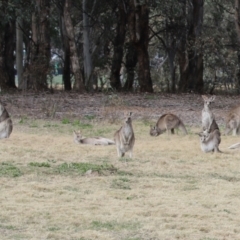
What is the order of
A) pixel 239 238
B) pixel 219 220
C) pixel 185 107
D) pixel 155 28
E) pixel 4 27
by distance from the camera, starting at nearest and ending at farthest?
pixel 239 238 < pixel 219 220 < pixel 185 107 < pixel 4 27 < pixel 155 28

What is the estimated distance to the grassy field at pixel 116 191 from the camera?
896cm

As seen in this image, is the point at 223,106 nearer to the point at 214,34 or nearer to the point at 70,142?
the point at 214,34

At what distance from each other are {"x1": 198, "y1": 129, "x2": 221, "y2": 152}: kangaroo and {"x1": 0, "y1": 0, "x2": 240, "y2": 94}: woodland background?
14.3m

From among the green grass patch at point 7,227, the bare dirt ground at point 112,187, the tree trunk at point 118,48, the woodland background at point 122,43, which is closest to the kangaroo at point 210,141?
the bare dirt ground at point 112,187

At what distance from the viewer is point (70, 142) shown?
16.6 metres

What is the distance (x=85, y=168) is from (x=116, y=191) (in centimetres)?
180

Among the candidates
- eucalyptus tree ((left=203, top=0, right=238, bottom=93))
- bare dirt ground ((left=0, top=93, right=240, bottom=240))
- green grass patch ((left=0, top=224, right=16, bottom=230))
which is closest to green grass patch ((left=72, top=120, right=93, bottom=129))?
bare dirt ground ((left=0, top=93, right=240, bottom=240))

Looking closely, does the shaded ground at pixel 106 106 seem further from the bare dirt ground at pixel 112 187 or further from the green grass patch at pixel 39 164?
the green grass patch at pixel 39 164

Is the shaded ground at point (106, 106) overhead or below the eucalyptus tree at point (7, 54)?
below

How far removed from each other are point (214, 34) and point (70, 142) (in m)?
→ 18.1

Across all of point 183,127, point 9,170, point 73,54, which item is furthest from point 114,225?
point 73,54

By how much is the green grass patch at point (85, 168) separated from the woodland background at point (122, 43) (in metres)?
15.5

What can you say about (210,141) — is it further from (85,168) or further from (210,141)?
(85,168)

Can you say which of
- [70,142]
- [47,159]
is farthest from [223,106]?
[47,159]
